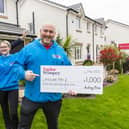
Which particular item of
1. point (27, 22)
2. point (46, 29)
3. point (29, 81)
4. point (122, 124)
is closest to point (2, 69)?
point (29, 81)

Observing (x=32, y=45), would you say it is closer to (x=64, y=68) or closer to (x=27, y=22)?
(x=64, y=68)

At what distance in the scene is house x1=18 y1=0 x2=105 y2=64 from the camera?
850 inches

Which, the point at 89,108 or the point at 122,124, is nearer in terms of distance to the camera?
the point at 122,124

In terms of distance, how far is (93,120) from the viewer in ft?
18.0

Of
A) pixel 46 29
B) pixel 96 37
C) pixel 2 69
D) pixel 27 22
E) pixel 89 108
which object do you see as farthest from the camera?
pixel 96 37

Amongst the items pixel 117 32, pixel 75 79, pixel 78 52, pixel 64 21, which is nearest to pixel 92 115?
pixel 75 79

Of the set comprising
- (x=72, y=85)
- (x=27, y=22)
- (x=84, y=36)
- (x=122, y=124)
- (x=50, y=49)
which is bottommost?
(x=122, y=124)

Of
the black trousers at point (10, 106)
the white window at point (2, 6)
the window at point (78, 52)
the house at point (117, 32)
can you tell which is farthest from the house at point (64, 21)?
the black trousers at point (10, 106)

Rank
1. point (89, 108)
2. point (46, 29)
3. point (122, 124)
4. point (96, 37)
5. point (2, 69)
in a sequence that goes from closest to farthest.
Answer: point (46, 29), point (2, 69), point (122, 124), point (89, 108), point (96, 37)

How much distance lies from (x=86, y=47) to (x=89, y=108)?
19.6m

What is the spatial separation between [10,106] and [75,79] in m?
1.55

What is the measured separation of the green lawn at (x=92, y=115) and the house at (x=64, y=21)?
44.0 feet

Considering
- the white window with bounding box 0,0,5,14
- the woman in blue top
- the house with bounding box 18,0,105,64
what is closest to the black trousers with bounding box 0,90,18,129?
the woman in blue top

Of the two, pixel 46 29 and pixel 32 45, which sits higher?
pixel 46 29
